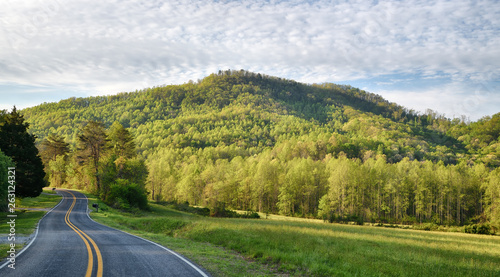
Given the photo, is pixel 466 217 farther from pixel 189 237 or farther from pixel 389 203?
pixel 189 237

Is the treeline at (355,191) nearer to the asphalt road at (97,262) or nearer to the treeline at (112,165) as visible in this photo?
the treeline at (112,165)

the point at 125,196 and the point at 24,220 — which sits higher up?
the point at 24,220

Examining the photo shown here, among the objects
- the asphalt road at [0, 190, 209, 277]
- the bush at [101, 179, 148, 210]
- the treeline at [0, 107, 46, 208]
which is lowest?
the bush at [101, 179, 148, 210]

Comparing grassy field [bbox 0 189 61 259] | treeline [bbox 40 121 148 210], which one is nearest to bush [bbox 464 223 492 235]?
treeline [bbox 40 121 148 210]

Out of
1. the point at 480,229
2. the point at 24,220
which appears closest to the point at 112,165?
the point at 24,220

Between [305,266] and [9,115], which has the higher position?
[9,115]

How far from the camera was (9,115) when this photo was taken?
128ft

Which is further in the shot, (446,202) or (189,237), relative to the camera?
(446,202)

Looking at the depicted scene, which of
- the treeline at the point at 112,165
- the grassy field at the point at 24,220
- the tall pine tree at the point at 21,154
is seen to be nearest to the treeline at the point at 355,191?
the treeline at the point at 112,165

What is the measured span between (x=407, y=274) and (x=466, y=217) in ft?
302

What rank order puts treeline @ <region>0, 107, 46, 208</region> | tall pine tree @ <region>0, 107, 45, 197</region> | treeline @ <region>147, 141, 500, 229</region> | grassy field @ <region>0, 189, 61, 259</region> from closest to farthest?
grassy field @ <region>0, 189, 61, 259</region> → treeline @ <region>0, 107, 46, 208</region> → tall pine tree @ <region>0, 107, 45, 197</region> → treeline @ <region>147, 141, 500, 229</region>

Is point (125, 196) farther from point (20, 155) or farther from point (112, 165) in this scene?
point (20, 155)

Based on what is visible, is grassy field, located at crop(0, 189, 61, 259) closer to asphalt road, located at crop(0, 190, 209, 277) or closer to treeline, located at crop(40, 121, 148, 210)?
asphalt road, located at crop(0, 190, 209, 277)

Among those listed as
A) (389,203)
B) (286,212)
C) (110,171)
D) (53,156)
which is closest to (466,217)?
(389,203)
